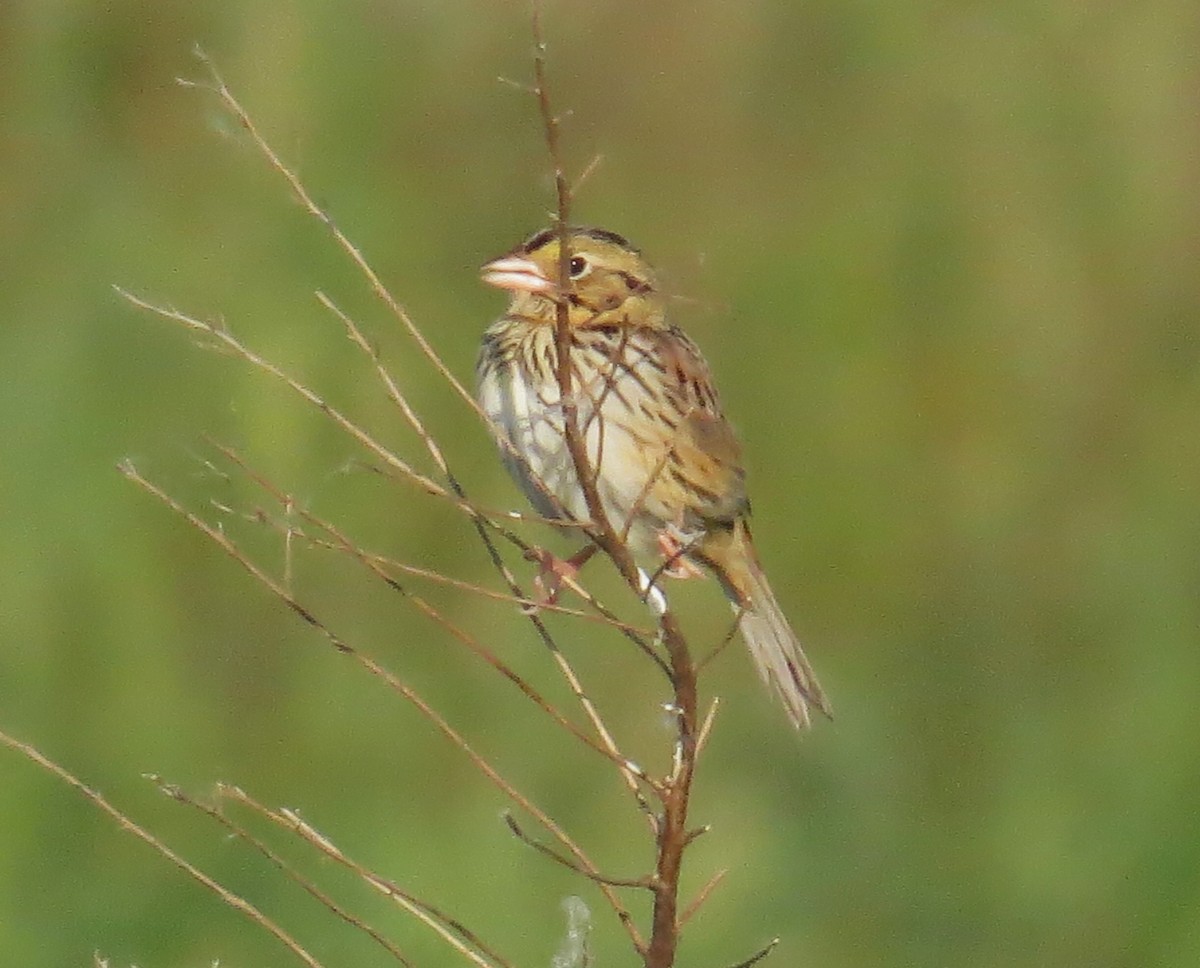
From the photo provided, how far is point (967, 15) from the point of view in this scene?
271 inches

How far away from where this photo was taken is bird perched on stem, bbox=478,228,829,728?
3852 mm

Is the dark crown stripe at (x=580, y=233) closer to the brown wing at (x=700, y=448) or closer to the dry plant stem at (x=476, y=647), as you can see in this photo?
the brown wing at (x=700, y=448)

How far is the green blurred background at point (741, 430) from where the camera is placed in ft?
16.3

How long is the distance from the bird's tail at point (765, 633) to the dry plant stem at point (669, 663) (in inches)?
65.1

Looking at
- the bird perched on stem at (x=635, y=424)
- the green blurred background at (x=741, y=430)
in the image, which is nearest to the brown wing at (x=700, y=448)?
the bird perched on stem at (x=635, y=424)

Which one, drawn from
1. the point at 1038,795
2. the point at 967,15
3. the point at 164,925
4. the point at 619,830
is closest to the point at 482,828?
A: the point at 619,830

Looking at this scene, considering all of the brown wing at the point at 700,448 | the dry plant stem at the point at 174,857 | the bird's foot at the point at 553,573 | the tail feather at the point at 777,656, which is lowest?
the dry plant stem at the point at 174,857

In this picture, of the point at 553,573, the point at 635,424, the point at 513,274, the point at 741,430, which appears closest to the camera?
the point at 553,573

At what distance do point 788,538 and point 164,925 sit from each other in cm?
179

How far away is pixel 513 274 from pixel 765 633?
3.26ft

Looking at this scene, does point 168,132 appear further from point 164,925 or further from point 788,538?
point 164,925

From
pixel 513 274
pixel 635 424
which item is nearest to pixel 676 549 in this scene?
pixel 635 424

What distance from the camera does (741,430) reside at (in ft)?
19.2

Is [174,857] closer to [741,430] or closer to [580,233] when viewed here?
[580,233]
